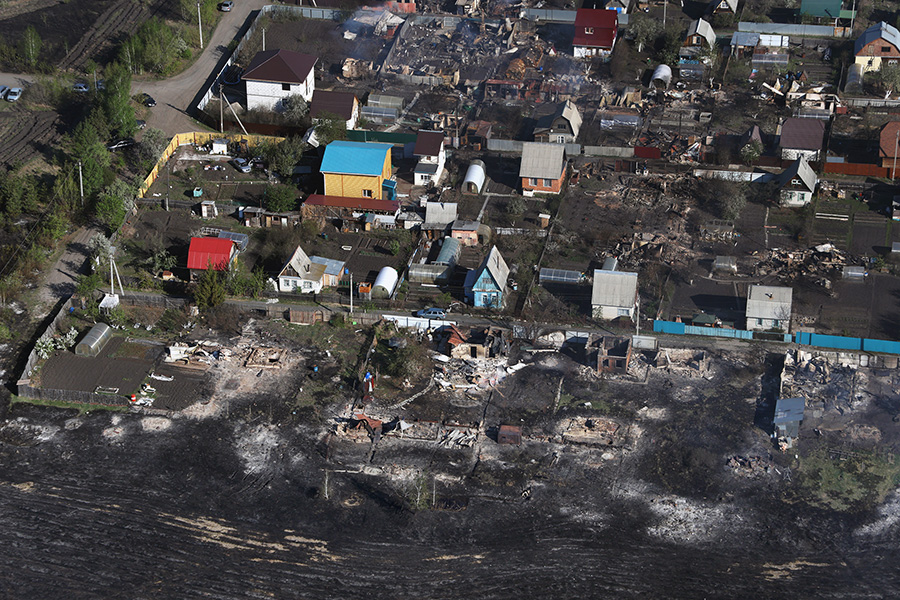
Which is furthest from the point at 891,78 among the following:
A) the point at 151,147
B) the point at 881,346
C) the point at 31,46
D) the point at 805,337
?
the point at 31,46

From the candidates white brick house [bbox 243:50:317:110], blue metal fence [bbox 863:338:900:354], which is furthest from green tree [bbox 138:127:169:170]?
blue metal fence [bbox 863:338:900:354]

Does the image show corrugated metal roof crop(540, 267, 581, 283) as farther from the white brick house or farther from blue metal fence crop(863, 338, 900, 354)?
the white brick house

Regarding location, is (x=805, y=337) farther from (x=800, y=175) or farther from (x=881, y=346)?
(x=800, y=175)

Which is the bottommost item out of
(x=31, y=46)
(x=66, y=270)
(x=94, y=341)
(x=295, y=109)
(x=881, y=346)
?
(x=66, y=270)

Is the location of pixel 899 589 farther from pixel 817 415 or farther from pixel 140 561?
pixel 140 561

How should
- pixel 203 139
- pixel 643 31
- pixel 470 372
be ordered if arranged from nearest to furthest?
pixel 470 372 → pixel 203 139 → pixel 643 31

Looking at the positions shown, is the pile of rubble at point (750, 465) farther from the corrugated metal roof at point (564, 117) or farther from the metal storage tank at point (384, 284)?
the corrugated metal roof at point (564, 117)

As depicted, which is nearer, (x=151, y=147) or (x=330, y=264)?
(x=330, y=264)
